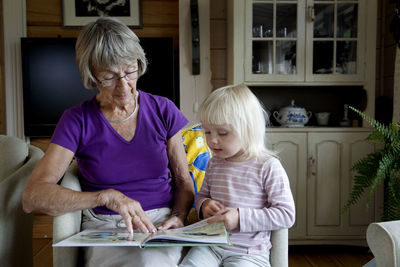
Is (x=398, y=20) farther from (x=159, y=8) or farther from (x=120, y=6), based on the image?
(x=120, y=6)

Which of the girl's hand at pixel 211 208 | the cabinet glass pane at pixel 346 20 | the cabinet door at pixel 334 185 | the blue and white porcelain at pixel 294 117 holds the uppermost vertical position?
the cabinet glass pane at pixel 346 20

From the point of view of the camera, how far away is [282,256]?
1141mm

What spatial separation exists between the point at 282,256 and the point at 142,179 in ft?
1.71

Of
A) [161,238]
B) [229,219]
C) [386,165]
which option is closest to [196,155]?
[229,219]

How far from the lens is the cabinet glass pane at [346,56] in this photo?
8.33 feet

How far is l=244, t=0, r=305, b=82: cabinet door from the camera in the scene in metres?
2.52

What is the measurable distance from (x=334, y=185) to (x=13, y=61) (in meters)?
2.56

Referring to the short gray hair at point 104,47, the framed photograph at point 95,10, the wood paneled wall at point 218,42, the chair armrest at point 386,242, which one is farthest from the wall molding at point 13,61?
the chair armrest at point 386,242

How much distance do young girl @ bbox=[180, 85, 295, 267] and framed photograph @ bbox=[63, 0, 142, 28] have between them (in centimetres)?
196

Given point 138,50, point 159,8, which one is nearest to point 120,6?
point 159,8

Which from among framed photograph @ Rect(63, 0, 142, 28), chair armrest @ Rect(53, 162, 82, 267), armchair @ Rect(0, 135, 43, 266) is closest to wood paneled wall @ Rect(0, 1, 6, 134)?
framed photograph @ Rect(63, 0, 142, 28)

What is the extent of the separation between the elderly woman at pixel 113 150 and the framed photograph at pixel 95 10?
173 cm

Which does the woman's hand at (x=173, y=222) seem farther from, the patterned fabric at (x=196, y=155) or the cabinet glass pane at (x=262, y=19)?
the cabinet glass pane at (x=262, y=19)

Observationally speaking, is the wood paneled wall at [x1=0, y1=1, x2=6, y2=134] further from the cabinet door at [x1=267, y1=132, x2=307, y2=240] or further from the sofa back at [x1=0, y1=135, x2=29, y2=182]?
the cabinet door at [x1=267, y1=132, x2=307, y2=240]
